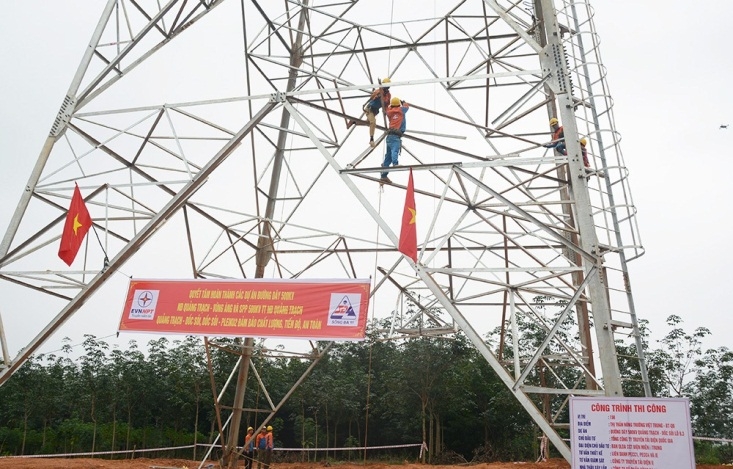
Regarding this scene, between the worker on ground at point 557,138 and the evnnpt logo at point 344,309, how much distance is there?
4427 millimetres

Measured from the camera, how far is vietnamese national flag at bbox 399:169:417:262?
9.20 metres

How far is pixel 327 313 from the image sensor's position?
33.7 ft

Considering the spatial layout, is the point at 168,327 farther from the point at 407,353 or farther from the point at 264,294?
the point at 407,353

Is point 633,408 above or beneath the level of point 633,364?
beneath

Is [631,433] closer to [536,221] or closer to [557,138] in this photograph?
[536,221]

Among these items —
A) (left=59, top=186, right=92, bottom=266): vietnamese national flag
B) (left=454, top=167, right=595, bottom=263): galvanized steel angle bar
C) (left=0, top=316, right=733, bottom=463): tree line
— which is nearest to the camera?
(left=454, top=167, right=595, bottom=263): galvanized steel angle bar

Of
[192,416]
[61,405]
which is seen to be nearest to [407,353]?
[192,416]

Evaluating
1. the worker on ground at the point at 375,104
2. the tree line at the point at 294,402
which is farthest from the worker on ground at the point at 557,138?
the tree line at the point at 294,402

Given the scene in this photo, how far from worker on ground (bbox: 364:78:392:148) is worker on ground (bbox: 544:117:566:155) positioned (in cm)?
305

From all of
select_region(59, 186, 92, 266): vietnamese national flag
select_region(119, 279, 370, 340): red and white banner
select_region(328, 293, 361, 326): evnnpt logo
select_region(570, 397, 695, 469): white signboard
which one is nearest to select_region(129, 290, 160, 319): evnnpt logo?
select_region(119, 279, 370, 340): red and white banner

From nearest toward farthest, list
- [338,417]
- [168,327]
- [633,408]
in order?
[633,408] → [168,327] → [338,417]

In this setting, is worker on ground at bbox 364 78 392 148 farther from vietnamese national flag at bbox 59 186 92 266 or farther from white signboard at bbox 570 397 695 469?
white signboard at bbox 570 397 695 469

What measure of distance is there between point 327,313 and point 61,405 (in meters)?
33.4

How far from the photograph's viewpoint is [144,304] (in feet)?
38.2
